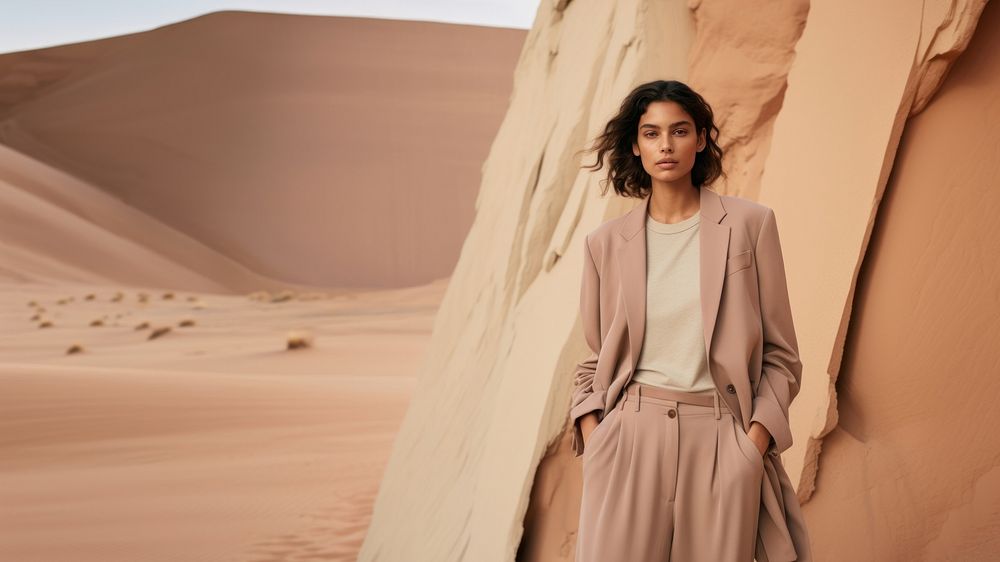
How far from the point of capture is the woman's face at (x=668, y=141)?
98.1 inches

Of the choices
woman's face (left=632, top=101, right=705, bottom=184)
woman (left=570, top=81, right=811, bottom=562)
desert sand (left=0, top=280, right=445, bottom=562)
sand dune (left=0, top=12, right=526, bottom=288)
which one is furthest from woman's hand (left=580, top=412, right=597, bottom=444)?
sand dune (left=0, top=12, right=526, bottom=288)

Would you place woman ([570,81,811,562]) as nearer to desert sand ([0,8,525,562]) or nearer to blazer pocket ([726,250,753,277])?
blazer pocket ([726,250,753,277])

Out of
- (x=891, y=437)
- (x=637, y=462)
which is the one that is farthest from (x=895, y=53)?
(x=637, y=462)

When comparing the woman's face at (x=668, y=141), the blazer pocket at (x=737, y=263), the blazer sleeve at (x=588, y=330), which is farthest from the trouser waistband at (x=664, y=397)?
the woman's face at (x=668, y=141)

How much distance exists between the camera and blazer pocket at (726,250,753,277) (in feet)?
7.85

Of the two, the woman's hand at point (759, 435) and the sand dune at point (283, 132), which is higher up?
the woman's hand at point (759, 435)

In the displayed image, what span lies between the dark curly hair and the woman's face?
0.07 feet

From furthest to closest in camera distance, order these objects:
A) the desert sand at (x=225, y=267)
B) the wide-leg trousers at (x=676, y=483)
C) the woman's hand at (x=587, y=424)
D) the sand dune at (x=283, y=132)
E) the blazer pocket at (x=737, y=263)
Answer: the sand dune at (x=283, y=132) → the desert sand at (x=225, y=267) → the woman's hand at (x=587, y=424) → the blazer pocket at (x=737, y=263) → the wide-leg trousers at (x=676, y=483)

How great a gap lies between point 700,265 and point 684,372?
23 centimetres

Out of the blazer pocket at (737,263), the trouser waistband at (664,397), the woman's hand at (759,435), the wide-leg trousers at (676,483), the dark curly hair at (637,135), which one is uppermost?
the dark curly hair at (637,135)

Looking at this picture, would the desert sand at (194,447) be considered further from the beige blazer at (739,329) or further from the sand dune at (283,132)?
the sand dune at (283,132)

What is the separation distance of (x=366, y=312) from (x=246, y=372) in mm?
9908

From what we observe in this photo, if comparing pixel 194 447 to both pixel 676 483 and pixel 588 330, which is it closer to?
pixel 588 330

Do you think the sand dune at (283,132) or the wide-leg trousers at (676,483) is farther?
the sand dune at (283,132)
